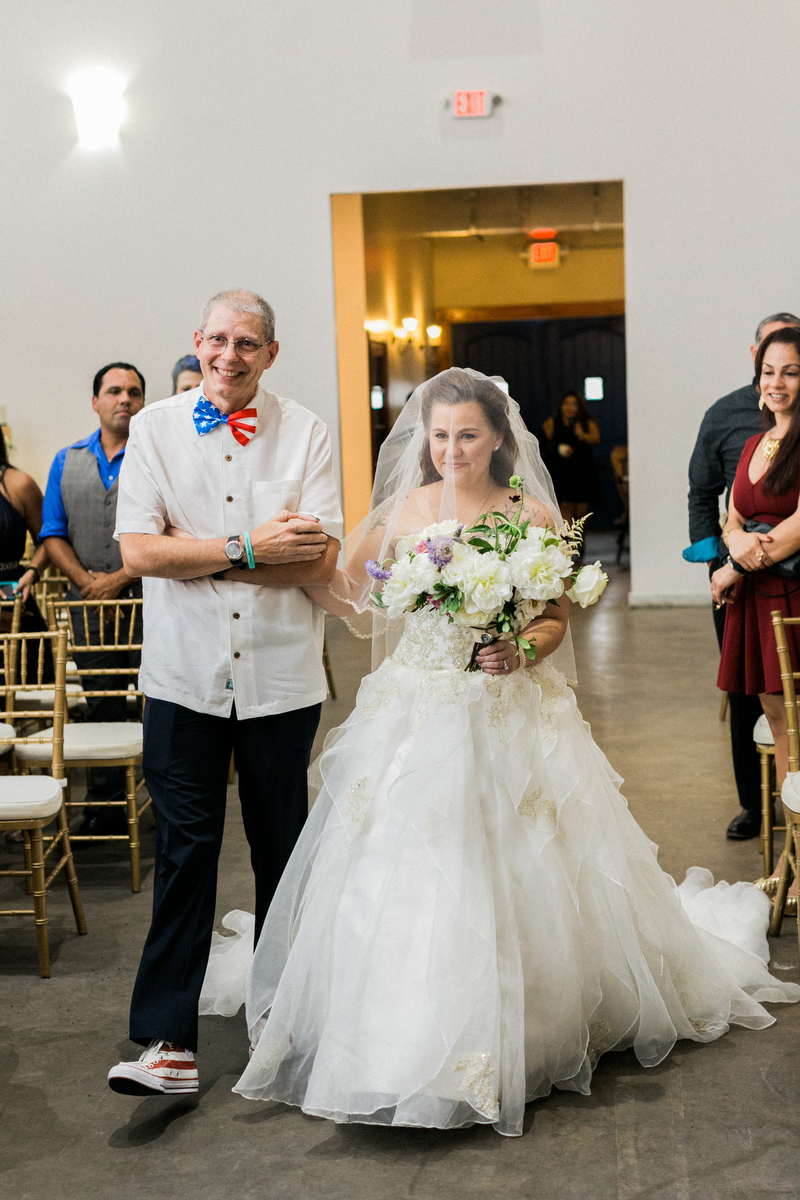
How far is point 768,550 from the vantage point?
3686 millimetres

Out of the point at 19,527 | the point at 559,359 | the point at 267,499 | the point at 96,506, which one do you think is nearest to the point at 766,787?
the point at 267,499

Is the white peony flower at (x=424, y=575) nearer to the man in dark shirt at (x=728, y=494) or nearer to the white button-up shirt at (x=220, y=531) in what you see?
the white button-up shirt at (x=220, y=531)

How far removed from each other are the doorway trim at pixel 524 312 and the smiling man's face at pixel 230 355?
582 inches

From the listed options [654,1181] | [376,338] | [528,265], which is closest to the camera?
[654,1181]

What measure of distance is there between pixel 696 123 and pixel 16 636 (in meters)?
7.22

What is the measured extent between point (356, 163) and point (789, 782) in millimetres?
7189

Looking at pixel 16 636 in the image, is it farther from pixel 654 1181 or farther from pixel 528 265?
pixel 528 265

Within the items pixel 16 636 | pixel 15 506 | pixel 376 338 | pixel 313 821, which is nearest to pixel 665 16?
pixel 376 338

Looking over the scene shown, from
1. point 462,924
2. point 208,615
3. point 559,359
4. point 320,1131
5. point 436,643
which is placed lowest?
point 320,1131

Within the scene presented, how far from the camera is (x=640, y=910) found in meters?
2.80

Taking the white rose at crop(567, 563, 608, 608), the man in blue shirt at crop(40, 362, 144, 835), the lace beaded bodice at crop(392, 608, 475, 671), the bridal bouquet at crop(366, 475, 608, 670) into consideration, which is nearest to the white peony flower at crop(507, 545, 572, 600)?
the bridal bouquet at crop(366, 475, 608, 670)

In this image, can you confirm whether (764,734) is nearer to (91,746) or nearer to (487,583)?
(487,583)

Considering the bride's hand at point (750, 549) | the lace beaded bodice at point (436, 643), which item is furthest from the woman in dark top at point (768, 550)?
the lace beaded bodice at point (436, 643)

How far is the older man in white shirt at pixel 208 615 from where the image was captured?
2566 mm
